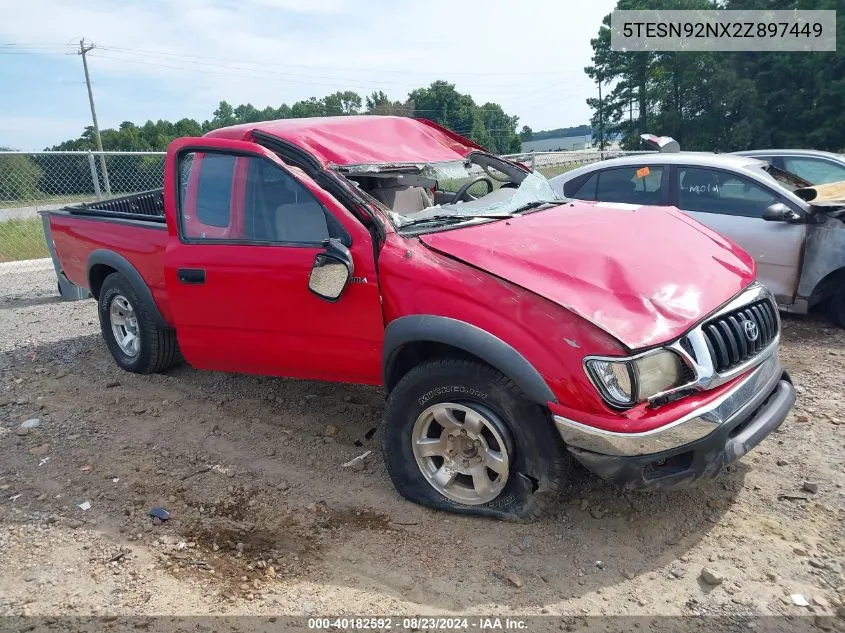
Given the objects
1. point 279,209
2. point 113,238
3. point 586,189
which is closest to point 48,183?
point 113,238

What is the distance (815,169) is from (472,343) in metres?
6.95

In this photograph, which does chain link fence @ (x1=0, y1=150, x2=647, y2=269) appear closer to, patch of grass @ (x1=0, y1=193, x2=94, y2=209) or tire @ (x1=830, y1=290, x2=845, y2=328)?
patch of grass @ (x1=0, y1=193, x2=94, y2=209)

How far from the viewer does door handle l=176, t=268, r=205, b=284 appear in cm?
395

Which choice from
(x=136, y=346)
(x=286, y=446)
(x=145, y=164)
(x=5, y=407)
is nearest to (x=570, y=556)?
(x=286, y=446)

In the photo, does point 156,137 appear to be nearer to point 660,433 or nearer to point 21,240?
point 21,240

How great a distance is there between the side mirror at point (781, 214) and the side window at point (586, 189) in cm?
168

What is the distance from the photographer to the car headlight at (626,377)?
8.63 ft

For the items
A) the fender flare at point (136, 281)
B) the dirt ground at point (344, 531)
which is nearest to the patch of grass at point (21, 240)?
the fender flare at point (136, 281)

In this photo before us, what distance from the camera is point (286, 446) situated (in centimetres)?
411

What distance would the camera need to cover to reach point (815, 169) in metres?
7.88

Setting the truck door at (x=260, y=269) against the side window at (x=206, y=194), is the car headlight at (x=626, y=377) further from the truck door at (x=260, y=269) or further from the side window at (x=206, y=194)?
the side window at (x=206, y=194)

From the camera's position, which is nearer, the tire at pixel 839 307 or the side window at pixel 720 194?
the tire at pixel 839 307

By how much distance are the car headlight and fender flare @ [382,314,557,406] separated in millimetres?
207

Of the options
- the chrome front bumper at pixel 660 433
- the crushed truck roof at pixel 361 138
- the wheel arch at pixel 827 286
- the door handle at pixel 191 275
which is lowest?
the wheel arch at pixel 827 286
